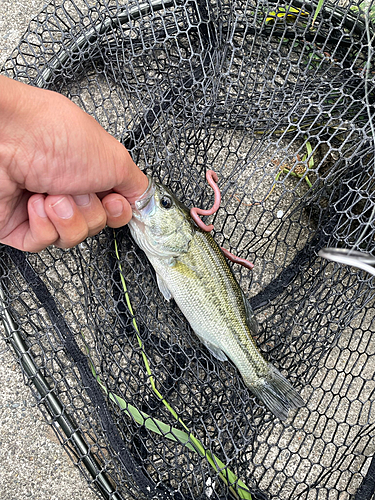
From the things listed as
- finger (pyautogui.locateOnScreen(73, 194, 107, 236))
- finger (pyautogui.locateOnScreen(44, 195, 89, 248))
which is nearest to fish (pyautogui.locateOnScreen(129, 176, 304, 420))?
finger (pyautogui.locateOnScreen(73, 194, 107, 236))

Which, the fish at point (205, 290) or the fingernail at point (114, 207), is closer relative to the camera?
the fingernail at point (114, 207)

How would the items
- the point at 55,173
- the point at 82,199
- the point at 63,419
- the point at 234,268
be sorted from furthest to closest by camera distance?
the point at 234,268, the point at 63,419, the point at 82,199, the point at 55,173

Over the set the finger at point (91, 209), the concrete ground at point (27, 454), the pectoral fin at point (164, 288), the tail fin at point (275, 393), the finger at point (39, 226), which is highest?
the finger at point (91, 209)

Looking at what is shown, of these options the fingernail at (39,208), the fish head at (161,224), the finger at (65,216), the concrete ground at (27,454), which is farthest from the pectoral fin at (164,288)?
the concrete ground at (27,454)

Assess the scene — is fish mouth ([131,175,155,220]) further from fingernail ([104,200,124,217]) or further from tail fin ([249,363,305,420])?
tail fin ([249,363,305,420])

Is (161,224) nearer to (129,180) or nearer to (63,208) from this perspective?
(129,180)

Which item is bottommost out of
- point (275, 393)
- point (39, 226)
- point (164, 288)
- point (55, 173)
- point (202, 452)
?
point (202, 452)

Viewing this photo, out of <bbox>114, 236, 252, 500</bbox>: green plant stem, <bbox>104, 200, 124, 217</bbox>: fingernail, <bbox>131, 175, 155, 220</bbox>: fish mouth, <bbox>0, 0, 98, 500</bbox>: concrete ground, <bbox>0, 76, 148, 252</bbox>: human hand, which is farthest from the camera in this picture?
<bbox>0, 0, 98, 500</bbox>: concrete ground

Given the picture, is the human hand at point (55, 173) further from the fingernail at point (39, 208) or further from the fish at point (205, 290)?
the fish at point (205, 290)

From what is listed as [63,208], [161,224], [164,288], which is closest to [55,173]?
[63,208]
